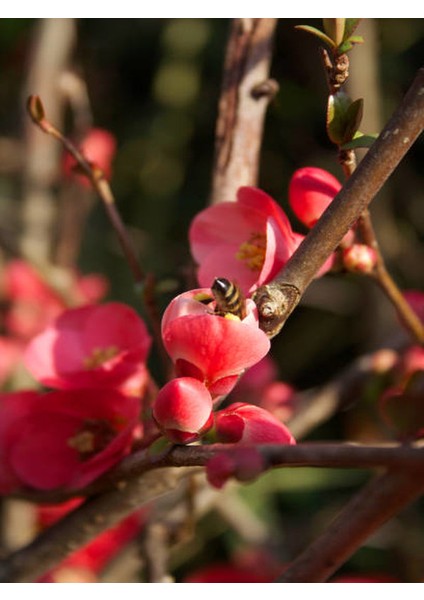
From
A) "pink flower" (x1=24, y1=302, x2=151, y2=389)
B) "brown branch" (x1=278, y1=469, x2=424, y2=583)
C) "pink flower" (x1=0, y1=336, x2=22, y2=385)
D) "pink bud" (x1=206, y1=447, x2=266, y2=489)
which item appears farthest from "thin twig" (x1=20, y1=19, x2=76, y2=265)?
"pink bud" (x1=206, y1=447, x2=266, y2=489)

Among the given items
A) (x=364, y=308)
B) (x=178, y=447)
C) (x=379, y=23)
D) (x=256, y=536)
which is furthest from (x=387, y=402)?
(x=379, y=23)

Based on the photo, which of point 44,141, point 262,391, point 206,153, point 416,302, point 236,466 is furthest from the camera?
point 206,153

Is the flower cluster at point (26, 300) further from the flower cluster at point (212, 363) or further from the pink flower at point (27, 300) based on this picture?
the flower cluster at point (212, 363)

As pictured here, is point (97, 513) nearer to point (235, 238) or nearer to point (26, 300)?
point (235, 238)

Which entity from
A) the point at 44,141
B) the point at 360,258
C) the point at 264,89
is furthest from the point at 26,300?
the point at 360,258

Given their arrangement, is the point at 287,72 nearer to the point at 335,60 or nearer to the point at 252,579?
the point at 252,579

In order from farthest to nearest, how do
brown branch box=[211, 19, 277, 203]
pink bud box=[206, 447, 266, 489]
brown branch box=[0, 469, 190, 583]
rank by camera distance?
brown branch box=[211, 19, 277, 203]
brown branch box=[0, 469, 190, 583]
pink bud box=[206, 447, 266, 489]

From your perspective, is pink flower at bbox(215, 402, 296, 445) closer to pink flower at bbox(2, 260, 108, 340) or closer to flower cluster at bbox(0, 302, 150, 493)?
flower cluster at bbox(0, 302, 150, 493)
